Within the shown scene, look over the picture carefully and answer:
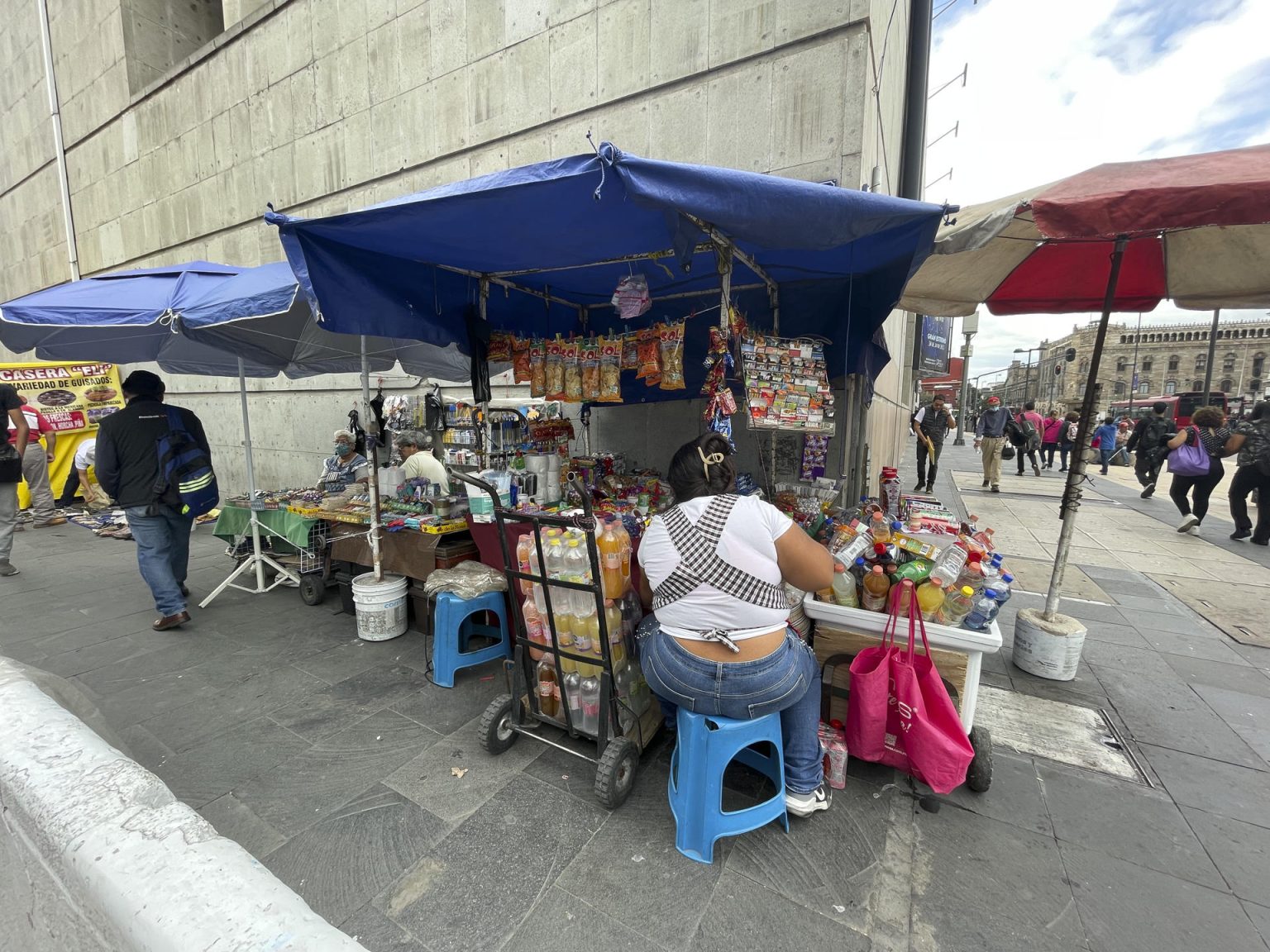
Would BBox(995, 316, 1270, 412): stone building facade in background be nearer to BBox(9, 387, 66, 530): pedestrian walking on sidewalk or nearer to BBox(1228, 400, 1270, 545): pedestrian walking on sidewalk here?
BBox(1228, 400, 1270, 545): pedestrian walking on sidewalk

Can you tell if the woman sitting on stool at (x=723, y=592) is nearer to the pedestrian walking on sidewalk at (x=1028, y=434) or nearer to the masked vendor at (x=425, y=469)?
the masked vendor at (x=425, y=469)

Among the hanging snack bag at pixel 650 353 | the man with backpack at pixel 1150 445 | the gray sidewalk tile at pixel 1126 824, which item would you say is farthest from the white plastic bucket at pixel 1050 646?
the man with backpack at pixel 1150 445

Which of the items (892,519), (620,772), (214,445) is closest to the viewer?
(620,772)

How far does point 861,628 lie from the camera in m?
2.56

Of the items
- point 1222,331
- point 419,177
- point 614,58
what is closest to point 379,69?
point 419,177

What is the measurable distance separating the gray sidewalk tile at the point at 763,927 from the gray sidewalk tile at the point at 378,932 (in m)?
0.93

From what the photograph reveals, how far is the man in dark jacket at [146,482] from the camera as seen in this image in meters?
3.90

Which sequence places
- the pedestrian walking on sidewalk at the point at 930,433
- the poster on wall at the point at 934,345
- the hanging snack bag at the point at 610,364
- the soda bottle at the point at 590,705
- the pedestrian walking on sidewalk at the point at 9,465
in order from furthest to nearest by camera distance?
1. the poster on wall at the point at 934,345
2. the pedestrian walking on sidewalk at the point at 930,433
3. the pedestrian walking on sidewalk at the point at 9,465
4. the hanging snack bag at the point at 610,364
5. the soda bottle at the point at 590,705

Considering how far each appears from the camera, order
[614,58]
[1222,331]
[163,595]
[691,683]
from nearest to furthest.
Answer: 1. [691,683]
2. [163,595]
3. [614,58]
4. [1222,331]

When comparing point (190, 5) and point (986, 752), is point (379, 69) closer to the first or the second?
point (190, 5)

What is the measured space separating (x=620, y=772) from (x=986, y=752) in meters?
1.68

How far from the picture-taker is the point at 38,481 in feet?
26.1

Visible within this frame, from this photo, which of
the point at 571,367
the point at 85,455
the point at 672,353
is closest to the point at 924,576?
the point at 672,353

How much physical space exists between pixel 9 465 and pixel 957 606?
8469 millimetres
